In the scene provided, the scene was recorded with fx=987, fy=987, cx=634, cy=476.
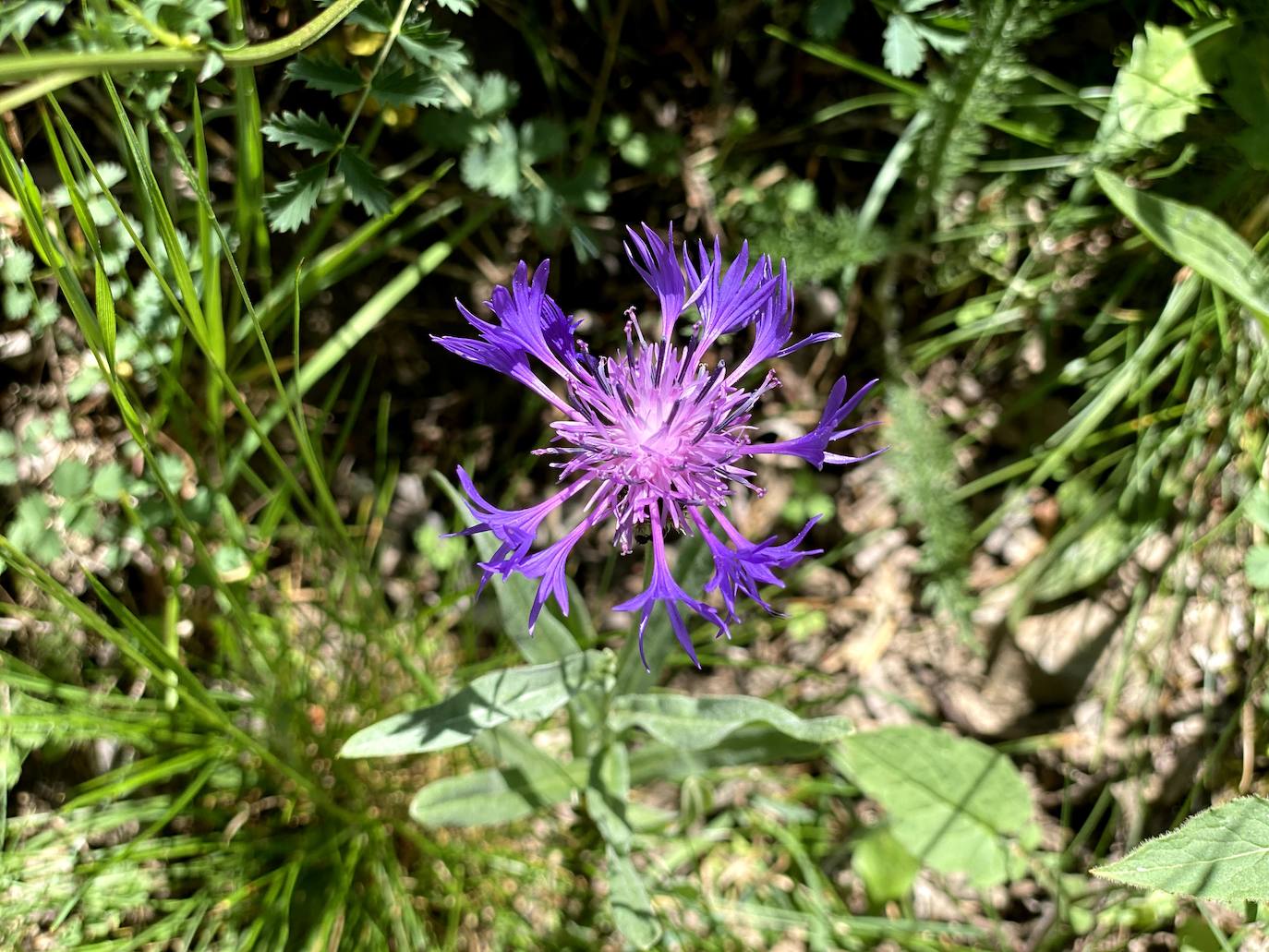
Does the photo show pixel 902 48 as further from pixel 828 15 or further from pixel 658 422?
pixel 658 422

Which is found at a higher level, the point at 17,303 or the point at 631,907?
the point at 17,303

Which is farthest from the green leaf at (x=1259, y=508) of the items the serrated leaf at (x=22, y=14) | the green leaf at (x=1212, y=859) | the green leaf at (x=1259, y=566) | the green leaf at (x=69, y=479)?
the green leaf at (x=69, y=479)

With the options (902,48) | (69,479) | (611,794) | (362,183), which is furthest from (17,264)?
(902,48)

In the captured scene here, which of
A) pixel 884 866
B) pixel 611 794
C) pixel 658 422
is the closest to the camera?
pixel 658 422

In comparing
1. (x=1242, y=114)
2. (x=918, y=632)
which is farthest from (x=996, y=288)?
(x=918, y=632)

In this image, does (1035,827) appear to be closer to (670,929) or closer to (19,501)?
(670,929)

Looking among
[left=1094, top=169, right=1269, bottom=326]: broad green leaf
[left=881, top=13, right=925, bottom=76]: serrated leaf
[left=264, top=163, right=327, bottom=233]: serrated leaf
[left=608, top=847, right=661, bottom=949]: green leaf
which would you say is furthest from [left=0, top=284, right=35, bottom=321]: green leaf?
[left=1094, top=169, right=1269, bottom=326]: broad green leaf
